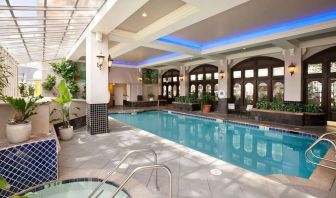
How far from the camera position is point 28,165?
2986mm

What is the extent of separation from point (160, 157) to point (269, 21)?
6.06m

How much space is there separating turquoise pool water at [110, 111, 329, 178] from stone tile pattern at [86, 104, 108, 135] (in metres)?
2.64

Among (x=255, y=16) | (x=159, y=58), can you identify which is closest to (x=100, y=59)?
(x=255, y=16)

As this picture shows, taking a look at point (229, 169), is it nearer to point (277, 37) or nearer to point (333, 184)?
point (333, 184)

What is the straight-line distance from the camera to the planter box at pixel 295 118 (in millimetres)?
8305

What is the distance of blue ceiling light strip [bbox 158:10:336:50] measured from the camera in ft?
20.4

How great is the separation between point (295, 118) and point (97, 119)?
836 centimetres

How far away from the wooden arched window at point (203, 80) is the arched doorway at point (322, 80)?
5896mm

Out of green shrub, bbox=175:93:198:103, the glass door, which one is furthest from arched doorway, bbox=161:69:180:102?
the glass door

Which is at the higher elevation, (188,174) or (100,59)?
(100,59)

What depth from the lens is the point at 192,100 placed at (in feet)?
47.7

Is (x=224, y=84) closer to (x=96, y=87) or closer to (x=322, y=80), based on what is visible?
(x=322, y=80)

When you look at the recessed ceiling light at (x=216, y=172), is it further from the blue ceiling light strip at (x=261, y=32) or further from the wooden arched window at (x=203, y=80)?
the wooden arched window at (x=203, y=80)

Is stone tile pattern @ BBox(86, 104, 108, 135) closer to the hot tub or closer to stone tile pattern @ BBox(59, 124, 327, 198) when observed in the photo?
stone tile pattern @ BBox(59, 124, 327, 198)
